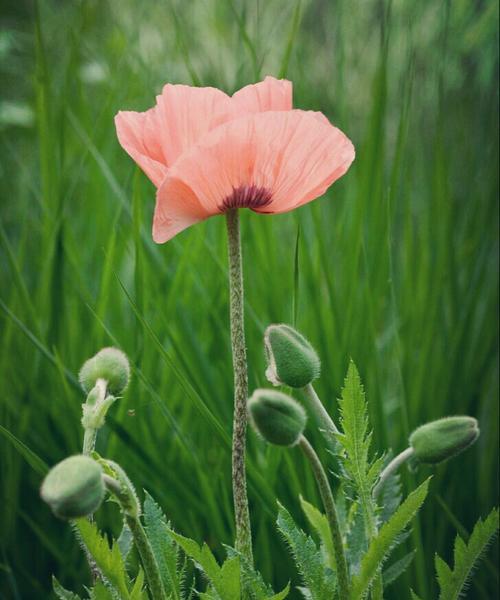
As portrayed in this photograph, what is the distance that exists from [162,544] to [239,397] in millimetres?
135

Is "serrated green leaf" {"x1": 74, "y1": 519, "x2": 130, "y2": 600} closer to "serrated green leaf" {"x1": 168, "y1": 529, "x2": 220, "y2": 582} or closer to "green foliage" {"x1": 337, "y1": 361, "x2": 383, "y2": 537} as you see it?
"serrated green leaf" {"x1": 168, "y1": 529, "x2": 220, "y2": 582}

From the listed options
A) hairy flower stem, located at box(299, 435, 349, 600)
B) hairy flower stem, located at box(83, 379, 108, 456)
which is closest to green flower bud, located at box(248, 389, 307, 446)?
hairy flower stem, located at box(299, 435, 349, 600)

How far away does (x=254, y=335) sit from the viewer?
1.00m

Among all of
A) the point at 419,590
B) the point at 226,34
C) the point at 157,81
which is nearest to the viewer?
the point at 419,590

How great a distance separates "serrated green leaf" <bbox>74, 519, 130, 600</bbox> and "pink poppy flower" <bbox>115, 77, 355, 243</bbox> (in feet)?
0.64

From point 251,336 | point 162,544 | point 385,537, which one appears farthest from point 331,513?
point 251,336

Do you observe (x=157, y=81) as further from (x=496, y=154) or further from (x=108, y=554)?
(x=108, y=554)

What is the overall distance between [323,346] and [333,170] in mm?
349

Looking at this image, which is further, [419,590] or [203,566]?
[419,590]

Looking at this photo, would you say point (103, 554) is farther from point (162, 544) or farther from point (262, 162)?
point (262, 162)

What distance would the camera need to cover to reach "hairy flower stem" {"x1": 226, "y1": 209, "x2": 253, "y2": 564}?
0.56 meters

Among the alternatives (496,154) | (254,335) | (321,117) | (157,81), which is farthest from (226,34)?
(321,117)

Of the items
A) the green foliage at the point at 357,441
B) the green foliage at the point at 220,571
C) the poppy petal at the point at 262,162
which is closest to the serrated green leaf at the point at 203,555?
the green foliage at the point at 220,571

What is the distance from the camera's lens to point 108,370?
606 millimetres
